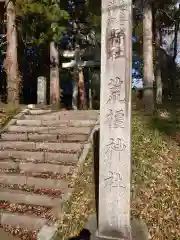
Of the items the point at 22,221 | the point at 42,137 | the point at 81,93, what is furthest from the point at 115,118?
the point at 81,93

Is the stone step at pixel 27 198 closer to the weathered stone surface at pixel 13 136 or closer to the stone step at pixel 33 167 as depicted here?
the stone step at pixel 33 167

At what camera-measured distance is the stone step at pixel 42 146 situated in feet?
23.1

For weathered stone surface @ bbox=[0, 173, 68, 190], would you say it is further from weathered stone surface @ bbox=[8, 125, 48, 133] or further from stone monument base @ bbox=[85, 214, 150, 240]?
weathered stone surface @ bbox=[8, 125, 48, 133]

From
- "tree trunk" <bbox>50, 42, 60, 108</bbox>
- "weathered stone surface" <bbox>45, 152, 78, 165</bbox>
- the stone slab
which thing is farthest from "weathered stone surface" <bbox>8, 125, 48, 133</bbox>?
"tree trunk" <bbox>50, 42, 60, 108</bbox>

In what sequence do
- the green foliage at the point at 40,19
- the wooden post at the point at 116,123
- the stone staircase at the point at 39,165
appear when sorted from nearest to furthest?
the wooden post at the point at 116,123, the stone staircase at the point at 39,165, the green foliage at the point at 40,19

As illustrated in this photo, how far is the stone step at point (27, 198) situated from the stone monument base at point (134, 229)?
73 cm

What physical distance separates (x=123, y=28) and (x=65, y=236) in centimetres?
328

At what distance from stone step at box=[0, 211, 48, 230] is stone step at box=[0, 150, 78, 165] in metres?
1.58

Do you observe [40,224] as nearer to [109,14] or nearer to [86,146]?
[86,146]

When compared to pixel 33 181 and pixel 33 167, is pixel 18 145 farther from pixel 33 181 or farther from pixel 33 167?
pixel 33 181

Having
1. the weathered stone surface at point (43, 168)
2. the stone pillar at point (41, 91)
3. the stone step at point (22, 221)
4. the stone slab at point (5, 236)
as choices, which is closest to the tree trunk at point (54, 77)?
the stone pillar at point (41, 91)

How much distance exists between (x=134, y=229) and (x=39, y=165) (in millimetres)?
2563

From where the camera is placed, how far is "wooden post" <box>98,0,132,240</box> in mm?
4613

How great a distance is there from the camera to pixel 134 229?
484 cm
